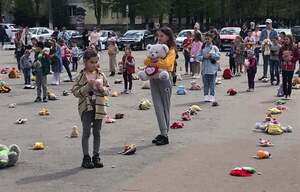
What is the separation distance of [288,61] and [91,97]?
9473 mm

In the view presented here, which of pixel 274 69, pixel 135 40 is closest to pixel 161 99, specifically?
pixel 274 69

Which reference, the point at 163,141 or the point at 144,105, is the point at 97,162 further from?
the point at 144,105

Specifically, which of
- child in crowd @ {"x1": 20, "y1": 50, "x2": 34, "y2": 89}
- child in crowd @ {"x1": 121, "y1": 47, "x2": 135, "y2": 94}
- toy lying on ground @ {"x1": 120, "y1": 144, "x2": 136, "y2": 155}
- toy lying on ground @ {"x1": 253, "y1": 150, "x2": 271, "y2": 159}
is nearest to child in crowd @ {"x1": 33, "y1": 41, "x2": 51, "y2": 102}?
child in crowd @ {"x1": 121, "y1": 47, "x2": 135, "y2": 94}

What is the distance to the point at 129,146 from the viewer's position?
32.4 ft

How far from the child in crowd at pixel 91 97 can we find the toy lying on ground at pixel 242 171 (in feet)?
6.12

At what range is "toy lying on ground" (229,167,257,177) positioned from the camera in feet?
27.1

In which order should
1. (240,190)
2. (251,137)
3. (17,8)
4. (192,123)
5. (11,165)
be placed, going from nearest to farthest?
1. (240,190)
2. (11,165)
3. (251,137)
4. (192,123)
5. (17,8)

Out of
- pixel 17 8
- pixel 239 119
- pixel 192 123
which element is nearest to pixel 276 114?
pixel 239 119

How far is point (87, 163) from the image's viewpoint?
347 inches

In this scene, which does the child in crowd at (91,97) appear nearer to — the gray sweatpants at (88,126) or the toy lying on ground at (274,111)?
the gray sweatpants at (88,126)

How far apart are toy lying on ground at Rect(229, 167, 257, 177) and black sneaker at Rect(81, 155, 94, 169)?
1.93 m

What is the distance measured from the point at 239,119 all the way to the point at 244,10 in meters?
73.5

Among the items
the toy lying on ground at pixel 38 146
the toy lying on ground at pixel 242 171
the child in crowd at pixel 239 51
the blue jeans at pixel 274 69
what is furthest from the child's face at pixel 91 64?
the child in crowd at pixel 239 51

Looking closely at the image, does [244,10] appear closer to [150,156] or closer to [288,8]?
[288,8]
